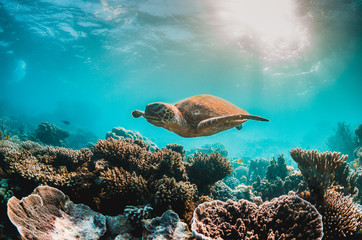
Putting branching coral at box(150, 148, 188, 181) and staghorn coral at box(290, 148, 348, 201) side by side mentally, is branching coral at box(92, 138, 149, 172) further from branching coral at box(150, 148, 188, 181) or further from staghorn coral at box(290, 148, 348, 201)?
staghorn coral at box(290, 148, 348, 201)

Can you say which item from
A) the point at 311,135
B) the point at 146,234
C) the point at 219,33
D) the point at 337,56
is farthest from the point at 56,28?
the point at 311,135

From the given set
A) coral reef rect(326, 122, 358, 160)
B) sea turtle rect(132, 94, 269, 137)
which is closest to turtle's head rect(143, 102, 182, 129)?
sea turtle rect(132, 94, 269, 137)

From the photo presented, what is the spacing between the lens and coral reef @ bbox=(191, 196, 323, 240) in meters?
1.89

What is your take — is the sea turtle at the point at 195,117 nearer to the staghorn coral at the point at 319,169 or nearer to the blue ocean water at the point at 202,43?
the staghorn coral at the point at 319,169

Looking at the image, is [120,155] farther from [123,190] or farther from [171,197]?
[171,197]

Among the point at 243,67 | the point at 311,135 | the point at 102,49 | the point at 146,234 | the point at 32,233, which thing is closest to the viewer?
the point at 32,233

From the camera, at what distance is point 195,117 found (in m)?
4.32

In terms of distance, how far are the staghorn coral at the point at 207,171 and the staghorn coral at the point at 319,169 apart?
6.45 feet

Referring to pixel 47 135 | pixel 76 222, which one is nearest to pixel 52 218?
pixel 76 222

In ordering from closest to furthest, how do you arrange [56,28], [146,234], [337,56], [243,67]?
[146,234], [56,28], [337,56], [243,67]

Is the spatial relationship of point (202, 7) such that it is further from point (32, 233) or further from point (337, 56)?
point (337, 56)

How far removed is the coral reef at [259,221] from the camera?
189cm

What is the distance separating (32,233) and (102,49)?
1089 inches

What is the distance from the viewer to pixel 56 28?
19938mm
